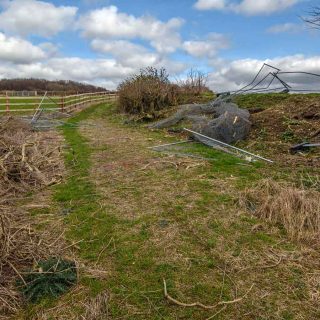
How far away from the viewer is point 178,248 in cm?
444

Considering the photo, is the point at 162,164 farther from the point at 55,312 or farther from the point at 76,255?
the point at 55,312

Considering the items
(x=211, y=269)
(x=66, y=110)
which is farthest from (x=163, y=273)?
(x=66, y=110)

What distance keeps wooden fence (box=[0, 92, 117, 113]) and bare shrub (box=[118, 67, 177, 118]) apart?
14.1 feet

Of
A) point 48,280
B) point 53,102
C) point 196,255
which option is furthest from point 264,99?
point 48,280

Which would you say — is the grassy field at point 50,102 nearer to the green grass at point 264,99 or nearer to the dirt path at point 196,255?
the green grass at point 264,99

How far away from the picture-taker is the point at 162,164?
829 cm

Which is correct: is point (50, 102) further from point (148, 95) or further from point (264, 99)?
point (264, 99)

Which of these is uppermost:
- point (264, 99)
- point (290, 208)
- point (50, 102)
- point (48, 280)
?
point (264, 99)

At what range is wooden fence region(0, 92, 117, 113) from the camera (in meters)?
19.9

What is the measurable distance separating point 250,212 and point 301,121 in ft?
22.1

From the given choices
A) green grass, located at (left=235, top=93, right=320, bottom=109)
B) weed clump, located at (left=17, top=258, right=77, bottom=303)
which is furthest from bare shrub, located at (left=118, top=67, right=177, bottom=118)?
weed clump, located at (left=17, top=258, right=77, bottom=303)

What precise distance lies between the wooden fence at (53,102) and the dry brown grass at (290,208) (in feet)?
50.1

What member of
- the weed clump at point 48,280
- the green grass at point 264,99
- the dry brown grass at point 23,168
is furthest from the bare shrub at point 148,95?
the weed clump at point 48,280

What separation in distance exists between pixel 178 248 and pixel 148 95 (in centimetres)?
1511
